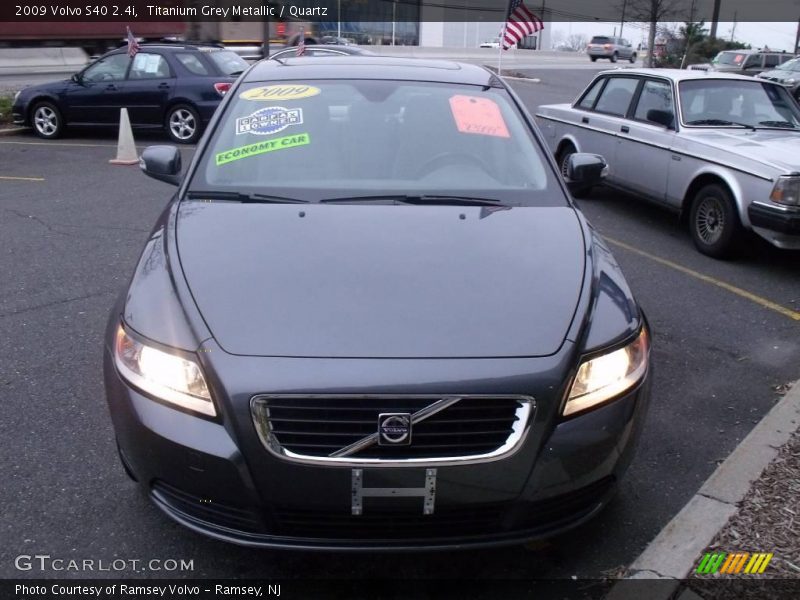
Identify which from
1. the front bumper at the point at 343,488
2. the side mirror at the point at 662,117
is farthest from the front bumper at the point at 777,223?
the front bumper at the point at 343,488

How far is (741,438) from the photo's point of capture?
12.7ft

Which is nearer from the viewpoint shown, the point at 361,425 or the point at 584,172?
the point at 361,425

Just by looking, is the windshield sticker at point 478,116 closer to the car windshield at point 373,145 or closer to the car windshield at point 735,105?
the car windshield at point 373,145

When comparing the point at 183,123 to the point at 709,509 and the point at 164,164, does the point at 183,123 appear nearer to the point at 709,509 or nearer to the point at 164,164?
the point at 164,164

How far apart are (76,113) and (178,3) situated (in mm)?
14240

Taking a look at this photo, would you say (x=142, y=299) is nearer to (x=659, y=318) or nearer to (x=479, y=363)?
(x=479, y=363)

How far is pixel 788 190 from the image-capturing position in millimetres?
6242

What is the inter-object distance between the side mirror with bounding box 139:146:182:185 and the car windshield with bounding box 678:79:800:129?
5222 mm

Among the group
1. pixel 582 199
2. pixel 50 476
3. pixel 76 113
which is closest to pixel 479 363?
pixel 50 476

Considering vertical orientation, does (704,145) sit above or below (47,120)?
above

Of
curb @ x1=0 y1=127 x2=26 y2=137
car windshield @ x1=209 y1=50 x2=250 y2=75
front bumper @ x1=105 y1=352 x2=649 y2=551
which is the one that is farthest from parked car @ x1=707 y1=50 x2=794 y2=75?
front bumper @ x1=105 y1=352 x2=649 y2=551

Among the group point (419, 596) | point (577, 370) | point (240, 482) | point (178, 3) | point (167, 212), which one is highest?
point (178, 3)

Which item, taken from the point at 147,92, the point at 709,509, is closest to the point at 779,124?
the point at 709,509

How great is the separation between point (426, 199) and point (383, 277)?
80 centimetres
